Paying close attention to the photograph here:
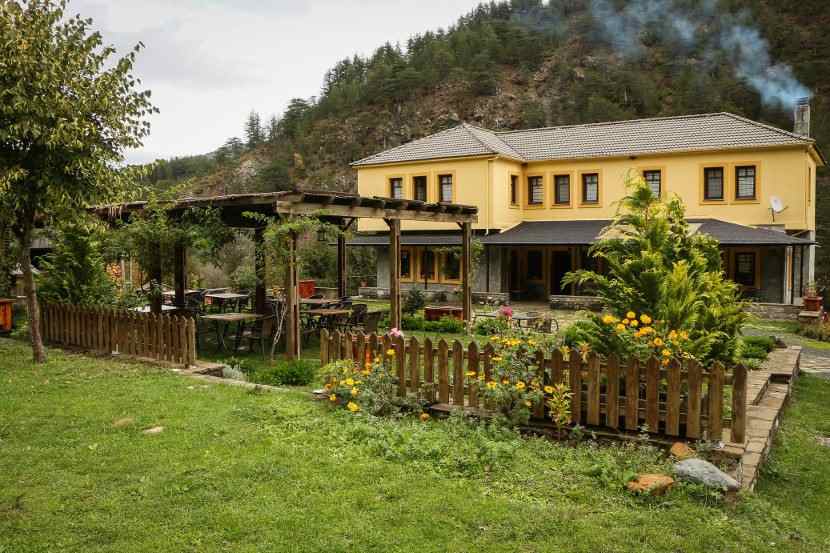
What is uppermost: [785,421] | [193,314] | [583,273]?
[583,273]

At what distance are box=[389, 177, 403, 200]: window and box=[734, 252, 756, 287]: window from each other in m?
13.6

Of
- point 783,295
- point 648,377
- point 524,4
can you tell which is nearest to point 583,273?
point 648,377

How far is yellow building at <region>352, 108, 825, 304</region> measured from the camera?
21.9 metres

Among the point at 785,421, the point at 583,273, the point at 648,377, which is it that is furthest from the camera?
the point at 785,421

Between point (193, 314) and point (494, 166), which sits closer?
point (193, 314)

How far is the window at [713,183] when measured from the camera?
2314 cm

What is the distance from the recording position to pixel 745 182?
893 inches

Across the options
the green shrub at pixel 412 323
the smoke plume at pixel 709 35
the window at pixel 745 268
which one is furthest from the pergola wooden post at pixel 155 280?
the smoke plume at pixel 709 35

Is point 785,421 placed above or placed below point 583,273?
below

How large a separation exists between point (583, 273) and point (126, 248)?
10372mm

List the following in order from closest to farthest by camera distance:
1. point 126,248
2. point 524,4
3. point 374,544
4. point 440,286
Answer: point 374,544 < point 126,248 < point 440,286 < point 524,4

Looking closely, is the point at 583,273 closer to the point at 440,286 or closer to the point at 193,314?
the point at 193,314

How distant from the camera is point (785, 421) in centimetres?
820

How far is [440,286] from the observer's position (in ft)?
88.3
